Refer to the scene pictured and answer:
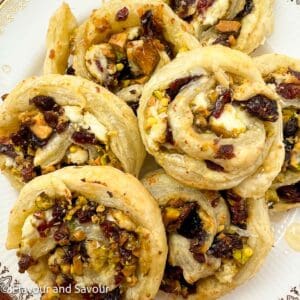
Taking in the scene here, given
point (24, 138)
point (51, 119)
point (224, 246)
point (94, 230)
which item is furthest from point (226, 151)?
point (24, 138)

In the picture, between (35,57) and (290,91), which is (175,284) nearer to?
(290,91)

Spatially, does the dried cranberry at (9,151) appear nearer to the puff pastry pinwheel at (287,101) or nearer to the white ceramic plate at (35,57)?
the white ceramic plate at (35,57)

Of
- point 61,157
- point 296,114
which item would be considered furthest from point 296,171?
point 61,157

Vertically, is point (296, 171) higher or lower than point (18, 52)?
lower

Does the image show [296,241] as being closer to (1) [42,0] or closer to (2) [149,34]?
(2) [149,34]

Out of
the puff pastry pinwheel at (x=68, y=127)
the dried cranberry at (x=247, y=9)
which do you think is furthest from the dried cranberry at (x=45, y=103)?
the dried cranberry at (x=247, y=9)
